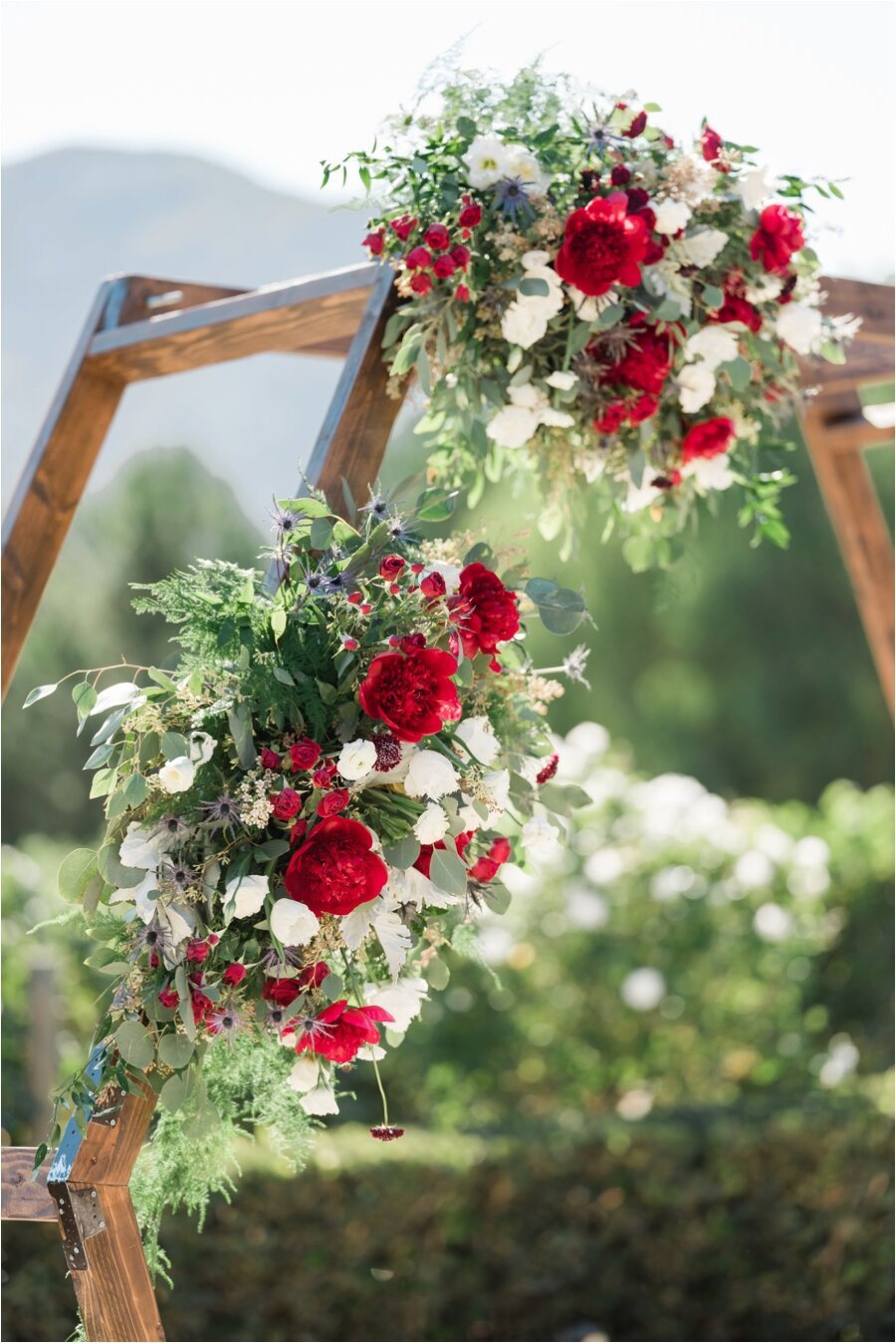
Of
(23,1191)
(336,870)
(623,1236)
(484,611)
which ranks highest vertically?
(484,611)

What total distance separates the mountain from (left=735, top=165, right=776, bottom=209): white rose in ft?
79.1

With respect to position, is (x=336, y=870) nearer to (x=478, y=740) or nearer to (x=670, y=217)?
(x=478, y=740)

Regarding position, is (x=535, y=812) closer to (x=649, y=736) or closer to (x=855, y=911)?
(x=855, y=911)

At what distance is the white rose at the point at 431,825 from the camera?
142 centimetres

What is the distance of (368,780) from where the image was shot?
1.44 metres

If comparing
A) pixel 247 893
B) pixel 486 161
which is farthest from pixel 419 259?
pixel 247 893

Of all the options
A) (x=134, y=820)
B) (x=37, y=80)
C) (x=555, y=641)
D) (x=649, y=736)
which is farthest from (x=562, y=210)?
(x=649, y=736)

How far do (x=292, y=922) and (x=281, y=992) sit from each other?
5.2 inches

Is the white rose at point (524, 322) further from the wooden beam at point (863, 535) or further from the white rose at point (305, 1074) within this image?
the wooden beam at point (863, 535)

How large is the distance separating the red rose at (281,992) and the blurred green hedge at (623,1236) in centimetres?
198

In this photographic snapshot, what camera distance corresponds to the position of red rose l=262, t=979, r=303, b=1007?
144cm

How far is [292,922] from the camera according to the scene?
4.41 ft

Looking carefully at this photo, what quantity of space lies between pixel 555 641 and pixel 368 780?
793cm

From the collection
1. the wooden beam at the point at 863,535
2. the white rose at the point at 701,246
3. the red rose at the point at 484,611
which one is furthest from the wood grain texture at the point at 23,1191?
the wooden beam at the point at 863,535
